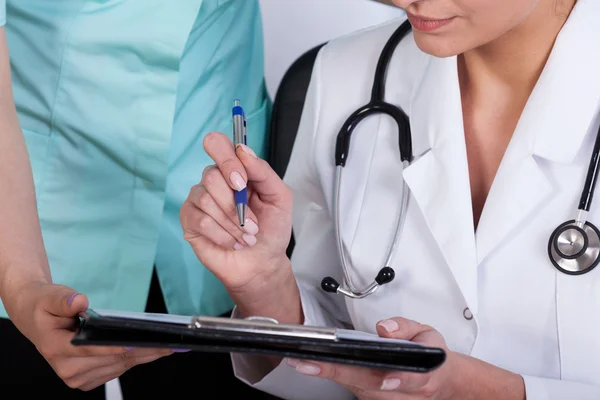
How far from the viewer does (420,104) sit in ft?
3.76

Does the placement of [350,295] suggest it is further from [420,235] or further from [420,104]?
[420,104]

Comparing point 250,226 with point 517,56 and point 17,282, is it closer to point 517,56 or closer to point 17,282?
point 17,282

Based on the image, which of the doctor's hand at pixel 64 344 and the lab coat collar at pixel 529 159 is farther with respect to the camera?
the lab coat collar at pixel 529 159

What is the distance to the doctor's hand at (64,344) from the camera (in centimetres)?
88

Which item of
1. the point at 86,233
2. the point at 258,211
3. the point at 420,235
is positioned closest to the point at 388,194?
the point at 420,235

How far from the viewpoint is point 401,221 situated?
1091 mm

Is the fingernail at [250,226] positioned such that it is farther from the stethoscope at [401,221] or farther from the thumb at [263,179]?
the stethoscope at [401,221]

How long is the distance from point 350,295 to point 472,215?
19 centimetres

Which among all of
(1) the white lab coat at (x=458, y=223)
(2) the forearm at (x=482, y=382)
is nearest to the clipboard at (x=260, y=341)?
(2) the forearm at (x=482, y=382)

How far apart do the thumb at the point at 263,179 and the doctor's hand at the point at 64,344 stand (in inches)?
8.8

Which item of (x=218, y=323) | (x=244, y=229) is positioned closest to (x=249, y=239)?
(x=244, y=229)

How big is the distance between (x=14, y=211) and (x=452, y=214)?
553mm

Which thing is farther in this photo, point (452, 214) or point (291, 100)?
point (291, 100)

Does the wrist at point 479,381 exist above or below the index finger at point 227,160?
below
